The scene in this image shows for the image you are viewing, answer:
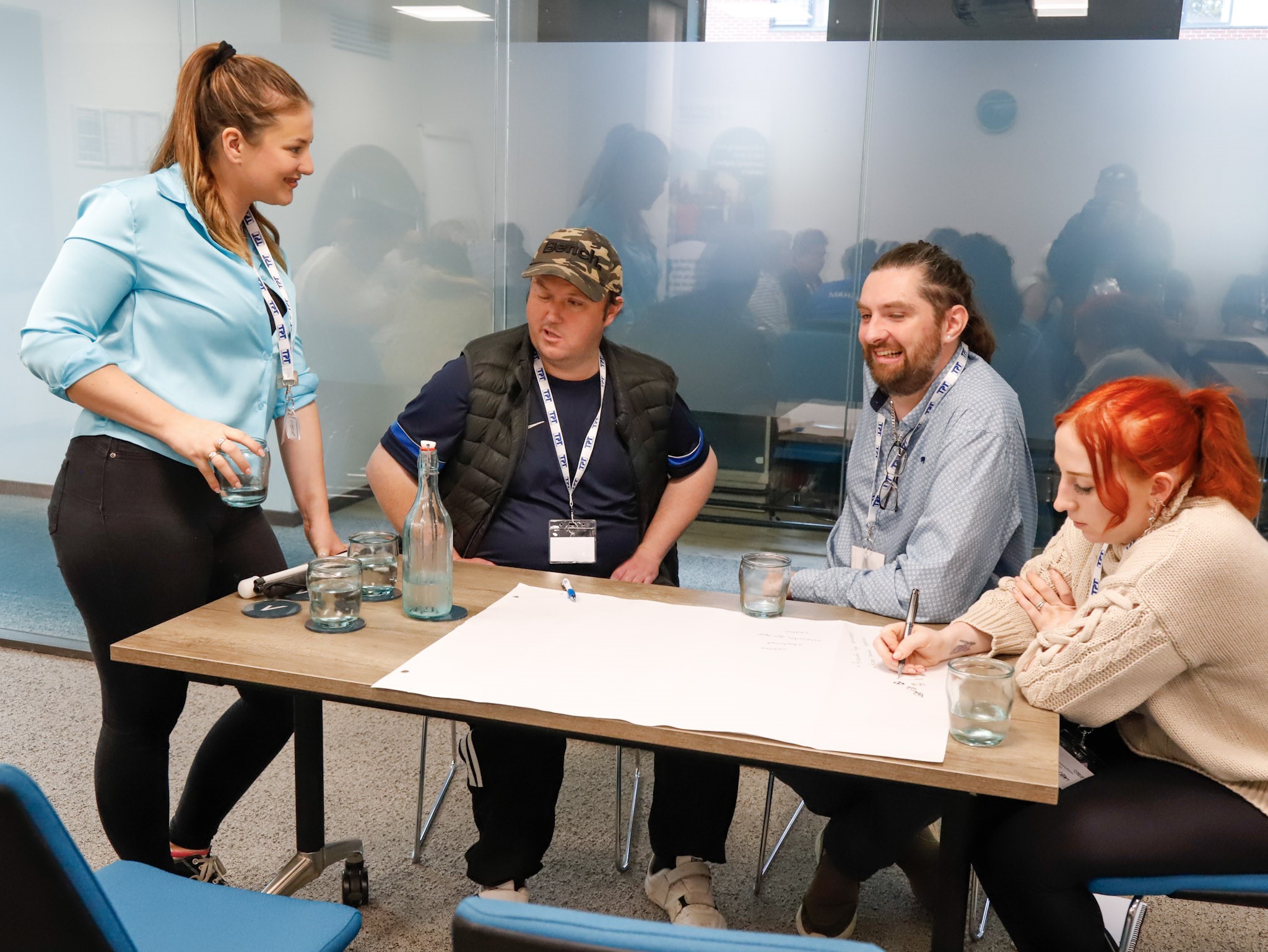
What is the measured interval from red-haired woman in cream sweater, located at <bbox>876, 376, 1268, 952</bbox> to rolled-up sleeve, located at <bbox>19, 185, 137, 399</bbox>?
1.36 meters

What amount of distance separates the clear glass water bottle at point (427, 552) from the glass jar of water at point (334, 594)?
0.09 metres

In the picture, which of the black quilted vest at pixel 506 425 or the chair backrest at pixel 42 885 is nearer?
the chair backrest at pixel 42 885

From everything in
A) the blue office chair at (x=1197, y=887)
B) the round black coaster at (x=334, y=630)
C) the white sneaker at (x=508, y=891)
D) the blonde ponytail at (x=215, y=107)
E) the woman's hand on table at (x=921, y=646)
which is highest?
the blonde ponytail at (x=215, y=107)

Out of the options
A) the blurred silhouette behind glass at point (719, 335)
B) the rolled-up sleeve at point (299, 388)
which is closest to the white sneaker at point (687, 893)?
the rolled-up sleeve at point (299, 388)

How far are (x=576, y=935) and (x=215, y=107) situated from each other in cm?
166

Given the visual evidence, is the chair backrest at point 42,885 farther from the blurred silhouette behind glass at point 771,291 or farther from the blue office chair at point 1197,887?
the blurred silhouette behind glass at point 771,291

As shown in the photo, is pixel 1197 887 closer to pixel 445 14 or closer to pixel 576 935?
pixel 576 935

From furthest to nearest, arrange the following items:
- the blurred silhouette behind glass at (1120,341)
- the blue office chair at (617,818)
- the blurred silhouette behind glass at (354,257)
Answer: the blurred silhouette behind glass at (354,257), the blurred silhouette behind glass at (1120,341), the blue office chair at (617,818)

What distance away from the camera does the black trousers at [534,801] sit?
216cm

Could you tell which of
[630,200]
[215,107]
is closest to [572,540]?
[215,107]

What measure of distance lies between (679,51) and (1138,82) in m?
1.38

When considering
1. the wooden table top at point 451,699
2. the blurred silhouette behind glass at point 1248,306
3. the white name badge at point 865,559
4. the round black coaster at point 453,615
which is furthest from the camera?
the blurred silhouette behind glass at point 1248,306

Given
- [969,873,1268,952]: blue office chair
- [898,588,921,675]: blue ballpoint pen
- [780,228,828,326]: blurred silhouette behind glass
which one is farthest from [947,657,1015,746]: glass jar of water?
[780,228,828,326]: blurred silhouette behind glass

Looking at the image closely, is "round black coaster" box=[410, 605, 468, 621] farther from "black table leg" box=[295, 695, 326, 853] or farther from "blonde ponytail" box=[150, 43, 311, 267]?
"blonde ponytail" box=[150, 43, 311, 267]
